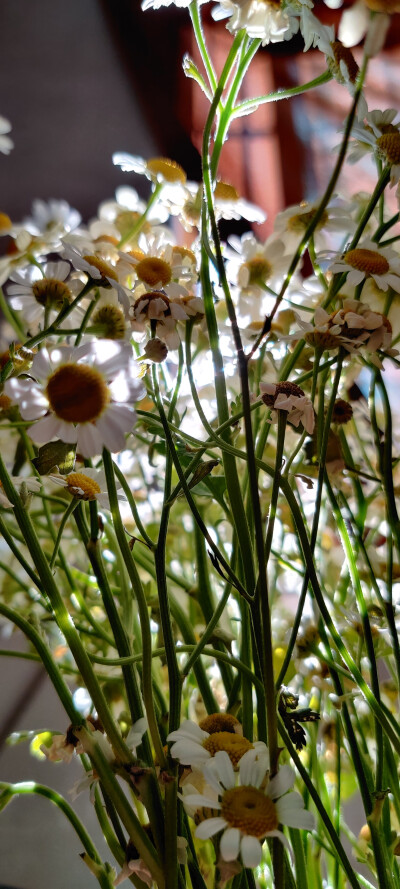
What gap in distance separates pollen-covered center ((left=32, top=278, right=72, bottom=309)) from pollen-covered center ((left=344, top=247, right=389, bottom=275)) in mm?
141

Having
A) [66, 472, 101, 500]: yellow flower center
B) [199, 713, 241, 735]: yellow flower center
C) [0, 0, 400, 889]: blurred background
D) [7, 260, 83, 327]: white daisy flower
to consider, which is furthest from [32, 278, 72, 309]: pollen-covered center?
[0, 0, 400, 889]: blurred background

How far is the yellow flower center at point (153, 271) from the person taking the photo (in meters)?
0.36

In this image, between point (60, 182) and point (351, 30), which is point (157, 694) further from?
point (60, 182)

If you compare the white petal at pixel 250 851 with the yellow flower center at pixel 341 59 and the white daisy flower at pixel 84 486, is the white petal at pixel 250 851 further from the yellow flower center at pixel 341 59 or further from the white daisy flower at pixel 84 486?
the yellow flower center at pixel 341 59

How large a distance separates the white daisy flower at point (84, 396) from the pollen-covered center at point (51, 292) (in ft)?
0.36

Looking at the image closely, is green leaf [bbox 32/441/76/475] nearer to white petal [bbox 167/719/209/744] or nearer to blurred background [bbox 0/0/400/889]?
white petal [bbox 167/719/209/744]

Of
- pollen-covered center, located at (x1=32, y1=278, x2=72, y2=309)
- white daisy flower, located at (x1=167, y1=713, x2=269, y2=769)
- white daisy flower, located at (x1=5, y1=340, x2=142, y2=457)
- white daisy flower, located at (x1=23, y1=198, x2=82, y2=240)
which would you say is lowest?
white daisy flower, located at (x1=167, y1=713, x2=269, y2=769)

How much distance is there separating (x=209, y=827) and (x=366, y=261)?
245 millimetres

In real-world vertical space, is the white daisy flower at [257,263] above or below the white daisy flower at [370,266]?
above

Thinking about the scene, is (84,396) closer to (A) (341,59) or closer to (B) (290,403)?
(B) (290,403)

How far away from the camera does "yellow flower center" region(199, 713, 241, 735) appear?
292mm

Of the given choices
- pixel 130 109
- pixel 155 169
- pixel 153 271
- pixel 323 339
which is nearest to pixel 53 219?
pixel 155 169

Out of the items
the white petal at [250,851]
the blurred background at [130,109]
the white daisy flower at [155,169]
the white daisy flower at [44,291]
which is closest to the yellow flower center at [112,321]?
the white daisy flower at [44,291]

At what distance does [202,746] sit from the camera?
261mm
